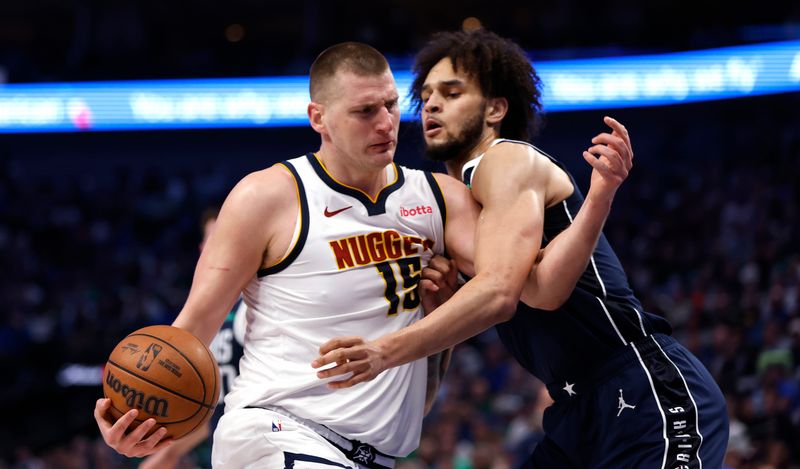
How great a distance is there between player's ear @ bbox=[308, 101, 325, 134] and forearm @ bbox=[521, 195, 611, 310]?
0.95m

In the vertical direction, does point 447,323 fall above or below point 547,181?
below

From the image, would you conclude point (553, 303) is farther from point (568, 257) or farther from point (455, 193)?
point (455, 193)

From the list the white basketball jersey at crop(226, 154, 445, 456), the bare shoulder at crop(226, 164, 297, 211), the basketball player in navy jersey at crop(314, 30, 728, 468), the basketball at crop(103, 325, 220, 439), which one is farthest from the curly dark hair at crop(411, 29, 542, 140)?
the basketball at crop(103, 325, 220, 439)

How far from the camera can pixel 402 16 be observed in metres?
19.3

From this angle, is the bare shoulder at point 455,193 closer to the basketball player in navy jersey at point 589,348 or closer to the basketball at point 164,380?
the basketball player in navy jersey at point 589,348

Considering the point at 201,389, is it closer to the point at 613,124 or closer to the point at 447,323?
the point at 447,323

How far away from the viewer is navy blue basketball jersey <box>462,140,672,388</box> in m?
3.50

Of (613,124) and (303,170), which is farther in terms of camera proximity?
(303,170)

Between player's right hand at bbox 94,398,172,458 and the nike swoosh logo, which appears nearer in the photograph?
player's right hand at bbox 94,398,172,458

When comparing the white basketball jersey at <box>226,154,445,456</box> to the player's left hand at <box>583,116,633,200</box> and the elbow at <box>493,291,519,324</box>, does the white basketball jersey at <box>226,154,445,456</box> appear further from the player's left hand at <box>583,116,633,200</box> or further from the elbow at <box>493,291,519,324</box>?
the player's left hand at <box>583,116,633,200</box>

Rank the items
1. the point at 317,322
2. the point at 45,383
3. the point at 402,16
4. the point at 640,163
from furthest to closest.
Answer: the point at 402,16 → the point at 640,163 → the point at 45,383 → the point at 317,322

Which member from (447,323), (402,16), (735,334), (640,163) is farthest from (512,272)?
(402,16)

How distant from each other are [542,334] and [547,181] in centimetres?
58

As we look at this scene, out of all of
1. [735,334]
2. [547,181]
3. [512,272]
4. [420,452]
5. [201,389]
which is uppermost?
[547,181]
